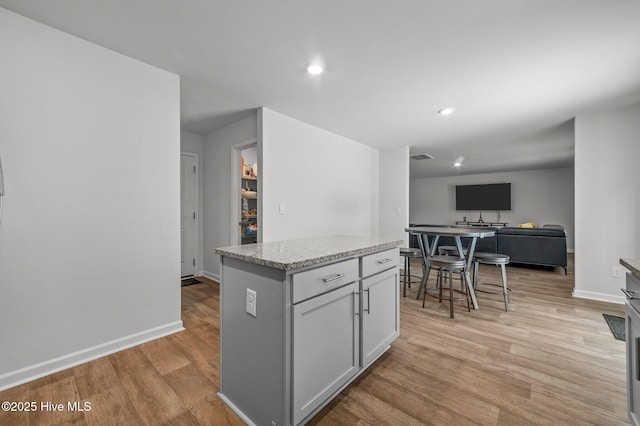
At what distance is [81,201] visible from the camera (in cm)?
201

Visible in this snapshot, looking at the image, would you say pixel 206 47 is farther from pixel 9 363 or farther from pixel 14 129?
pixel 9 363

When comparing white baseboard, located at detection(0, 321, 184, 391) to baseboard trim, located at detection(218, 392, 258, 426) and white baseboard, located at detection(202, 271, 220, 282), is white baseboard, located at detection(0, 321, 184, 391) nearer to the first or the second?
baseboard trim, located at detection(218, 392, 258, 426)

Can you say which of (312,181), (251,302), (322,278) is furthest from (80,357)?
(312,181)

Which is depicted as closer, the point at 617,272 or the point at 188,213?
the point at 617,272

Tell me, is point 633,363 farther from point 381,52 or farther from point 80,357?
point 80,357

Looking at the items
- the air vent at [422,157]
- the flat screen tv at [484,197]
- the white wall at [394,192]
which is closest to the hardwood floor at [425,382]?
the white wall at [394,192]

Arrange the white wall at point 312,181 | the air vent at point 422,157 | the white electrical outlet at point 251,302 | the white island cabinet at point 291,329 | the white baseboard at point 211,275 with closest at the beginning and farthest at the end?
1. the white island cabinet at point 291,329
2. the white electrical outlet at point 251,302
3. the white wall at point 312,181
4. the white baseboard at point 211,275
5. the air vent at point 422,157

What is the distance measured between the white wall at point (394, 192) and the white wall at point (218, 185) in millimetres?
2974

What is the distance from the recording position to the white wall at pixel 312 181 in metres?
3.47

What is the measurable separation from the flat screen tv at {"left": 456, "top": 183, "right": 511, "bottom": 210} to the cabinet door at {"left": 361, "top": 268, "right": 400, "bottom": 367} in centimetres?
831

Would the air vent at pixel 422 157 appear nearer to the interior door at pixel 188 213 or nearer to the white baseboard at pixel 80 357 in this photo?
the interior door at pixel 188 213

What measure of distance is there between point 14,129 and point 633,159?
19.1 feet

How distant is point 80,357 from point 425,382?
2.41 m

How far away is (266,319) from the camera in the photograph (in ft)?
4.36
